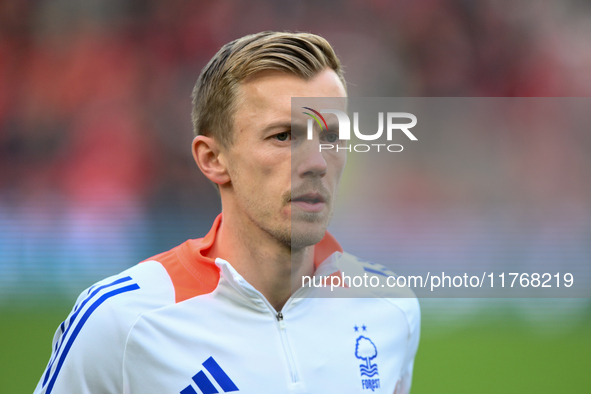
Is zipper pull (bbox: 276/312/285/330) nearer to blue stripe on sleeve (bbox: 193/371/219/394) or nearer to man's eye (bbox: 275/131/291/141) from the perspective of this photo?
blue stripe on sleeve (bbox: 193/371/219/394)

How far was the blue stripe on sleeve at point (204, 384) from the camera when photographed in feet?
4.96

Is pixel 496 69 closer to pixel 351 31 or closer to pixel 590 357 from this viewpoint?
pixel 351 31

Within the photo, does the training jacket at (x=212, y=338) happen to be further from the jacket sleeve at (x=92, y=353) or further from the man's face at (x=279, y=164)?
the man's face at (x=279, y=164)

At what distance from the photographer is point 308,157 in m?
1.65

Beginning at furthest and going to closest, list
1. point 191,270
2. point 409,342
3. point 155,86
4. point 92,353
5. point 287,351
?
point 155,86
point 409,342
point 191,270
point 287,351
point 92,353

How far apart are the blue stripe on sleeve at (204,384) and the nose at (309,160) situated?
2.06 feet

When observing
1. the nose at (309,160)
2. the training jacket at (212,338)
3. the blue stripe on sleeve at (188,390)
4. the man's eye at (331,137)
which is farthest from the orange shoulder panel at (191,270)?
the man's eye at (331,137)

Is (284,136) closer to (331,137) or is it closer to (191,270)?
(331,137)

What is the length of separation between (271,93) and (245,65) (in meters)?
0.14

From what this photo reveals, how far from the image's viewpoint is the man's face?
163 cm

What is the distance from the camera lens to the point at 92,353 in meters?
1.49

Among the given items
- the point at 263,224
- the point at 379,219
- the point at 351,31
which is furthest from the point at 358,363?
the point at 351,31

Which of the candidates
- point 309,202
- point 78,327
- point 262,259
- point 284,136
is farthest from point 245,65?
point 78,327

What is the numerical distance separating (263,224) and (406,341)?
66cm
